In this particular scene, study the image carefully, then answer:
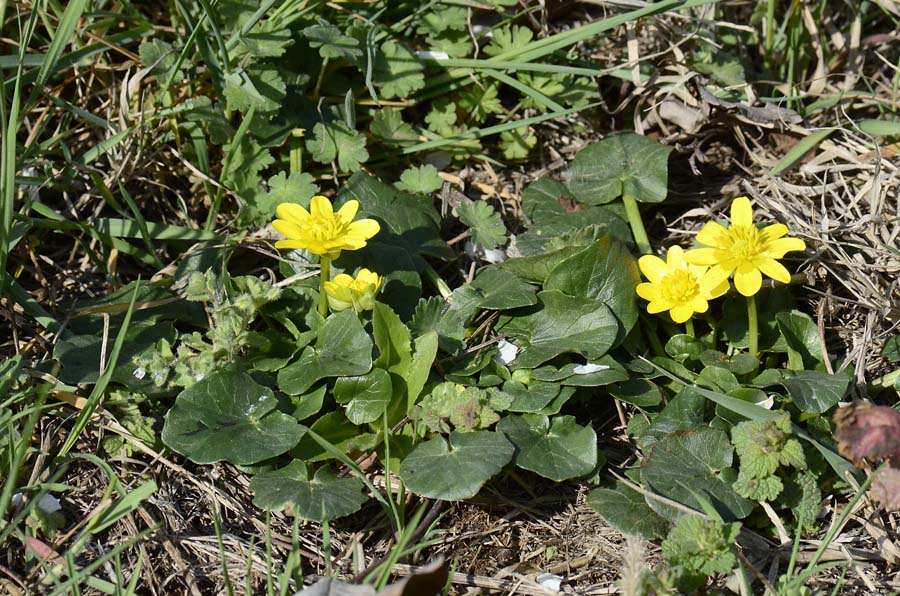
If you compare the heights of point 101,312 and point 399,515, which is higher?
point 101,312

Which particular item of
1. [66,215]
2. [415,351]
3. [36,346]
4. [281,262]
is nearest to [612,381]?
[415,351]

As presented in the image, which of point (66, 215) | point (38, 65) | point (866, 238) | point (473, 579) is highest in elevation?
point (38, 65)

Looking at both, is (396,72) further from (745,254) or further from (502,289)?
(745,254)

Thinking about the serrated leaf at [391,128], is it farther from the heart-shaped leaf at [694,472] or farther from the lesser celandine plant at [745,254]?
the heart-shaped leaf at [694,472]

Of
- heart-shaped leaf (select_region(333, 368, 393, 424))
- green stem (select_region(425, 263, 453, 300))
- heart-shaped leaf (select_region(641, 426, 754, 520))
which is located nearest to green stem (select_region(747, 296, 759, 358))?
heart-shaped leaf (select_region(641, 426, 754, 520))

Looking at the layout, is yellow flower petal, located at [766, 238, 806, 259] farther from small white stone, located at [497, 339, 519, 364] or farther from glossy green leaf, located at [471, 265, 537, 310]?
small white stone, located at [497, 339, 519, 364]

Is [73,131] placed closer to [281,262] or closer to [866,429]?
[281,262]

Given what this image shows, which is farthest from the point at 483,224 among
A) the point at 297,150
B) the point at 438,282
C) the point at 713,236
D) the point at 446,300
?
the point at 713,236
